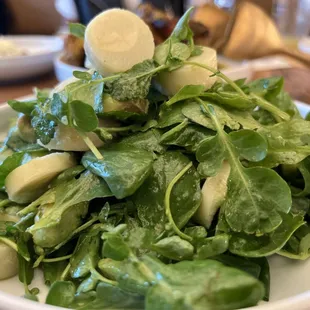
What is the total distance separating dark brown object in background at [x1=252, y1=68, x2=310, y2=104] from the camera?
4.17ft

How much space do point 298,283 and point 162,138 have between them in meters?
0.26

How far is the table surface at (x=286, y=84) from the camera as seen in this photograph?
1297 mm

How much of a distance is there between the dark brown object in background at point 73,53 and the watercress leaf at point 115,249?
101 cm

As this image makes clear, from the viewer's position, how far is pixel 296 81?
54.4 inches

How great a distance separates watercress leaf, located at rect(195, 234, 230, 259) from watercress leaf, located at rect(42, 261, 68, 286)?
0.62 feet

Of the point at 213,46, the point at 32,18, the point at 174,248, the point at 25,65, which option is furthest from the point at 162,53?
the point at 32,18

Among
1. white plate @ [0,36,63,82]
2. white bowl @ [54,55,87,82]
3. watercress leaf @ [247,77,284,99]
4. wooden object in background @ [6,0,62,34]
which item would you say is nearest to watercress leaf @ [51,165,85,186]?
watercress leaf @ [247,77,284,99]

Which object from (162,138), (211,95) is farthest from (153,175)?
(211,95)

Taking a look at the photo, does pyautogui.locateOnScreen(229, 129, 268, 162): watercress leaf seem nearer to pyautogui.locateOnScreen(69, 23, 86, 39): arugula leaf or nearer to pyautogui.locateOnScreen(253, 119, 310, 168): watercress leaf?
pyautogui.locateOnScreen(253, 119, 310, 168): watercress leaf

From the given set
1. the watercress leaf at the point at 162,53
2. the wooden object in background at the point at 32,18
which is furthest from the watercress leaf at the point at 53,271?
the wooden object in background at the point at 32,18

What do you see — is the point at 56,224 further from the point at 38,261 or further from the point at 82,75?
the point at 82,75

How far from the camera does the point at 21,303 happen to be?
1.52 feet

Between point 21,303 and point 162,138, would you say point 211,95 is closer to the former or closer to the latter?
point 162,138

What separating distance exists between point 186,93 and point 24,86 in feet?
3.29
